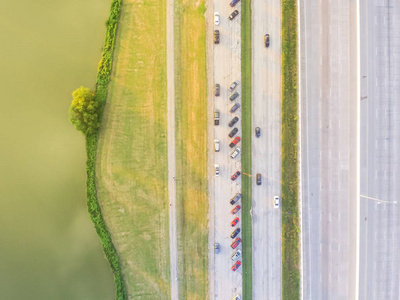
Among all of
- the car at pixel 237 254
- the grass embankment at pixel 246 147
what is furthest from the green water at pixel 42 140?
the car at pixel 237 254

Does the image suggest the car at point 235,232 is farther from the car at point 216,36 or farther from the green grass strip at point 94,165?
the car at point 216,36

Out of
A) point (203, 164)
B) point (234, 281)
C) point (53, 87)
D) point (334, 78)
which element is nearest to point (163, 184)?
point (203, 164)

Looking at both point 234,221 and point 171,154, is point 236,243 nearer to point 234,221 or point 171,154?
point 234,221

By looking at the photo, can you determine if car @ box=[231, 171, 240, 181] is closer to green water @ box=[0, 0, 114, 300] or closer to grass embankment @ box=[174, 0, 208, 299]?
grass embankment @ box=[174, 0, 208, 299]

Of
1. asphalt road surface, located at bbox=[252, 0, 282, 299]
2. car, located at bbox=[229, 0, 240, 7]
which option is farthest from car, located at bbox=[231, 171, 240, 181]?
car, located at bbox=[229, 0, 240, 7]

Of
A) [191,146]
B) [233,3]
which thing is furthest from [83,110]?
[233,3]
